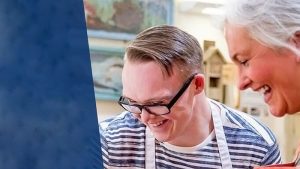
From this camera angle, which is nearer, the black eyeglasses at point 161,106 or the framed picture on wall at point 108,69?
the black eyeglasses at point 161,106

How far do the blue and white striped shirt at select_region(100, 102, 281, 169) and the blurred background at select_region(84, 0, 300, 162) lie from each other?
36.3 inches

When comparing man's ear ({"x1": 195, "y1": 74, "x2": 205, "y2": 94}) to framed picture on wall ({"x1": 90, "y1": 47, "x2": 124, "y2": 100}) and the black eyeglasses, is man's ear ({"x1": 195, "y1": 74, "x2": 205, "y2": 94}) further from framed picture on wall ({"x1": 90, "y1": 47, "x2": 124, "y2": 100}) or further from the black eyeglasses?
framed picture on wall ({"x1": 90, "y1": 47, "x2": 124, "y2": 100})

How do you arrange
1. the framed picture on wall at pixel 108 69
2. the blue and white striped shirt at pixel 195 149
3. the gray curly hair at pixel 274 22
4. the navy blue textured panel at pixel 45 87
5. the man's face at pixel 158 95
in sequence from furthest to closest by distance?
the framed picture on wall at pixel 108 69 → the blue and white striped shirt at pixel 195 149 → the man's face at pixel 158 95 → the gray curly hair at pixel 274 22 → the navy blue textured panel at pixel 45 87

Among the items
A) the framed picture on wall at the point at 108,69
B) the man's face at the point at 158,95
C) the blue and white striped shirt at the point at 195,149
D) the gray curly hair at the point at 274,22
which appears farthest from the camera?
the framed picture on wall at the point at 108,69

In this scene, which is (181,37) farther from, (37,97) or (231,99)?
(231,99)

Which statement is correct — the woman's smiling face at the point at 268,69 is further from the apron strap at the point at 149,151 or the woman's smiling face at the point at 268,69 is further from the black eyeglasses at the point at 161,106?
the apron strap at the point at 149,151

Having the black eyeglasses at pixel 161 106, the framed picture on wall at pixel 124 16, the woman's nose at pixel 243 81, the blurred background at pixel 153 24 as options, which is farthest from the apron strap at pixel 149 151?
the framed picture on wall at pixel 124 16

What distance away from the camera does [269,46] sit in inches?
29.2

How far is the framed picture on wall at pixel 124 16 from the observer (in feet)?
7.13

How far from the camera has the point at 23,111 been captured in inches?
14.1

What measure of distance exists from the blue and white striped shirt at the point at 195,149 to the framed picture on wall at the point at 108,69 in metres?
0.98

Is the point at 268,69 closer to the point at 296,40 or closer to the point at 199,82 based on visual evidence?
the point at 296,40

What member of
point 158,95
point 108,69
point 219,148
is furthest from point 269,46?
point 108,69

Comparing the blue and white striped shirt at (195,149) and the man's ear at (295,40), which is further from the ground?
the man's ear at (295,40)
